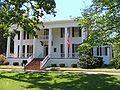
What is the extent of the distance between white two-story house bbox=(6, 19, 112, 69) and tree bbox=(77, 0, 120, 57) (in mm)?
15745

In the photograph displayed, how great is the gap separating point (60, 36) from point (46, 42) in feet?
10.3

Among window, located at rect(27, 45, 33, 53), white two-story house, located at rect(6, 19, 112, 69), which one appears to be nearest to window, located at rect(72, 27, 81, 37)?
white two-story house, located at rect(6, 19, 112, 69)

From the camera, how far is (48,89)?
791 centimetres

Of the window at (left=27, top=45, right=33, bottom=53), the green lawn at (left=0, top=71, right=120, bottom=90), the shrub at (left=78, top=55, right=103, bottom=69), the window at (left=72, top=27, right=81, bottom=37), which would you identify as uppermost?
the window at (left=72, top=27, right=81, bottom=37)

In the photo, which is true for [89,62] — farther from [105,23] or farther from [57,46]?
[105,23]

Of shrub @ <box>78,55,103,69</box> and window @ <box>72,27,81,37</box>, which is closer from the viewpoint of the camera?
shrub @ <box>78,55,103,69</box>

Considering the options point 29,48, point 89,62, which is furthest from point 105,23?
point 29,48

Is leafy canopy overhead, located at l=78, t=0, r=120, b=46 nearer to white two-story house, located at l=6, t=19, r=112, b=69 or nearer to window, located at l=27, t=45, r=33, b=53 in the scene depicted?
white two-story house, located at l=6, t=19, r=112, b=69

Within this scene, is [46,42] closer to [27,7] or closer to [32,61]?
[32,61]

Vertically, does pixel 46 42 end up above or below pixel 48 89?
above

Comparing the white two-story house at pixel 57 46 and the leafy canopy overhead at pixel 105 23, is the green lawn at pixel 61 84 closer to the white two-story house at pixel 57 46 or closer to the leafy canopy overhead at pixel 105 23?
the leafy canopy overhead at pixel 105 23

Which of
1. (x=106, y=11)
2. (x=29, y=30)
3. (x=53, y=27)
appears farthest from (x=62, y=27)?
(x=106, y=11)

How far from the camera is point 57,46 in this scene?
27.1 meters

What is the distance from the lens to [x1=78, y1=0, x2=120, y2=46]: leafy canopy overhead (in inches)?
283
